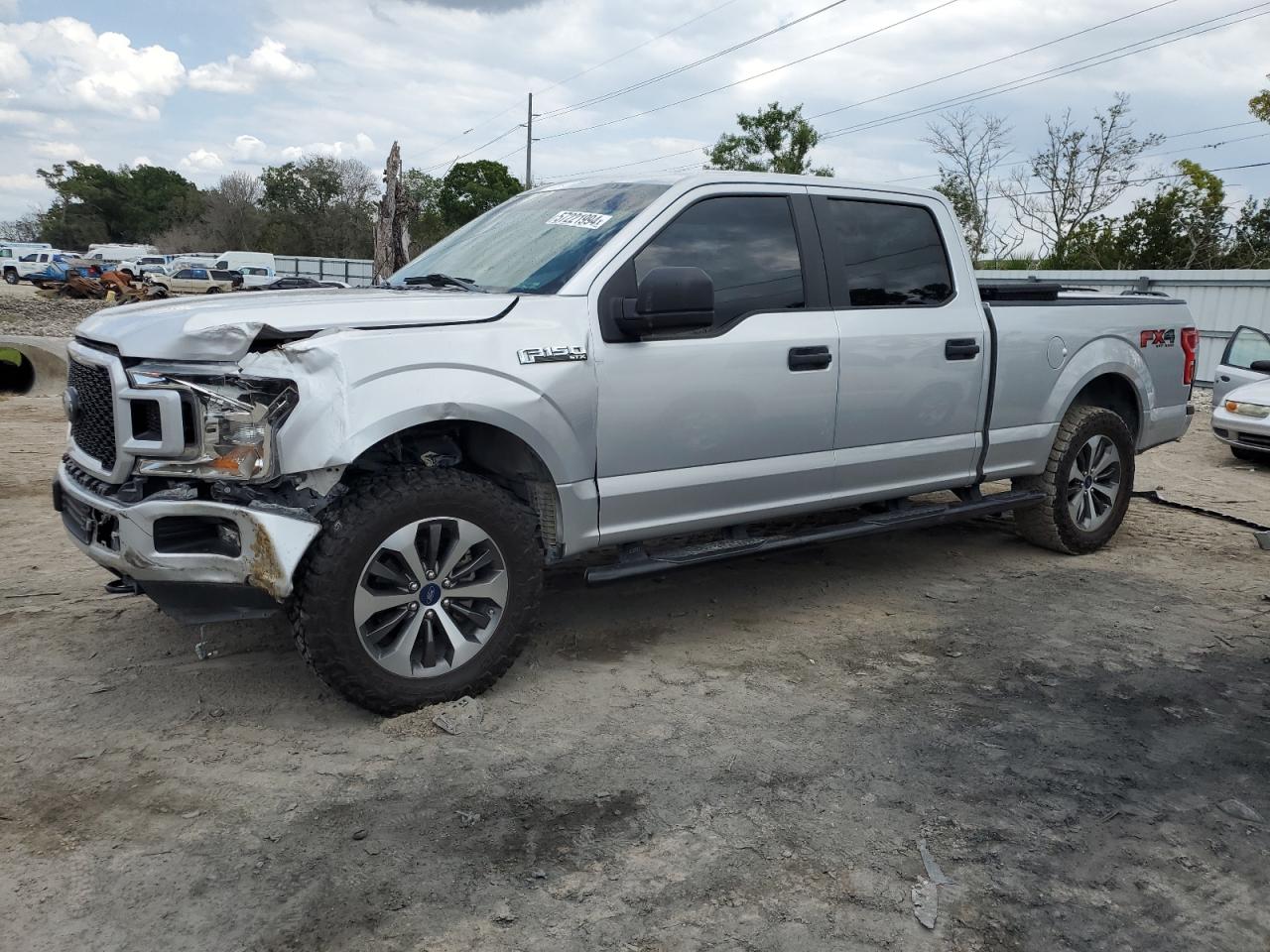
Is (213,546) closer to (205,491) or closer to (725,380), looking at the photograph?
(205,491)

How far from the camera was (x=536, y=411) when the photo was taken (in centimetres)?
378

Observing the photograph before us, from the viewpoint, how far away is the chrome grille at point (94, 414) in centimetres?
357

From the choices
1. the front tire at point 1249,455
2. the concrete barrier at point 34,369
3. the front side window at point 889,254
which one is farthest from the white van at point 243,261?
the front side window at point 889,254

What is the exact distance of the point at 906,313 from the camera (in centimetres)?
495

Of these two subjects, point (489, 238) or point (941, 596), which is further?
point (941, 596)

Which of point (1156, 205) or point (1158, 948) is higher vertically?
point (1156, 205)

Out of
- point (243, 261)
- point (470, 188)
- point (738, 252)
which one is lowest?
point (738, 252)

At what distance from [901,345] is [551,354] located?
189 centimetres

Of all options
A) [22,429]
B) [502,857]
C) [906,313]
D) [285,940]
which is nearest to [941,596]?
[906,313]

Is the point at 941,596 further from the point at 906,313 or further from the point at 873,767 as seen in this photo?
the point at 873,767

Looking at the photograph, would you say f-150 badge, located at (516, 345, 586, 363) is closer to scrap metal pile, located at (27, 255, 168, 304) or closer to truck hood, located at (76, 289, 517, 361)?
truck hood, located at (76, 289, 517, 361)

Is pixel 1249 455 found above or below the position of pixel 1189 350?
below

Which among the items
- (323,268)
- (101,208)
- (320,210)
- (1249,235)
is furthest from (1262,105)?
(101,208)

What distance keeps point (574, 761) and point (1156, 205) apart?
1355 inches
